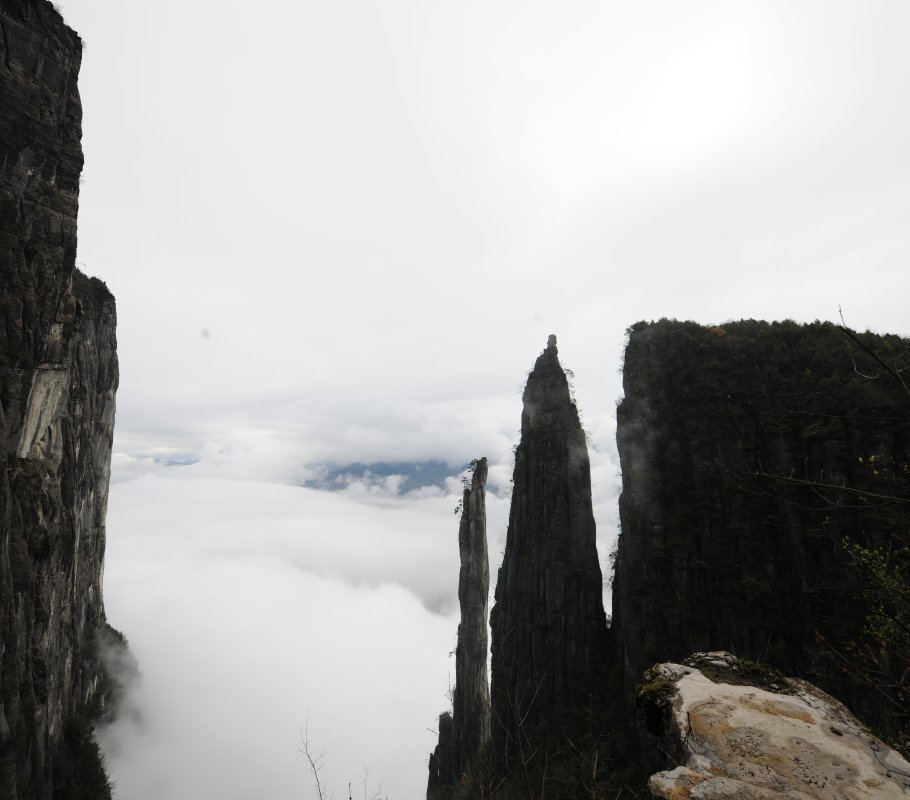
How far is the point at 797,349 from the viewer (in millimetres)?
33500

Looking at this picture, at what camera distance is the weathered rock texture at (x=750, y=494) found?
1083 inches

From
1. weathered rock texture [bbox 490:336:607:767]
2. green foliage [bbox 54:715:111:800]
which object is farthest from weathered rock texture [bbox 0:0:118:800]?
weathered rock texture [bbox 490:336:607:767]

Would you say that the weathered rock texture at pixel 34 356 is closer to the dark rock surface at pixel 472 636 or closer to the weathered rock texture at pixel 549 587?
the dark rock surface at pixel 472 636

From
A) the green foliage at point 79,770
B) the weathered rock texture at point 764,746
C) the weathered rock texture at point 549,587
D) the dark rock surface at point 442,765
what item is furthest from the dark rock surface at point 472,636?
the weathered rock texture at point 764,746

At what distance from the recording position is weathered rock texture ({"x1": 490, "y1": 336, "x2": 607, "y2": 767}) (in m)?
36.8

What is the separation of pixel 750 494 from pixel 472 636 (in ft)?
102

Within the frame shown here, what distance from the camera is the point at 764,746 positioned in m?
7.21

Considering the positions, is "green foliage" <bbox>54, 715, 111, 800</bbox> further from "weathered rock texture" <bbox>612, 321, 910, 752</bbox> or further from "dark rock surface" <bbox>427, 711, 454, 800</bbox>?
"weathered rock texture" <bbox>612, 321, 910, 752</bbox>

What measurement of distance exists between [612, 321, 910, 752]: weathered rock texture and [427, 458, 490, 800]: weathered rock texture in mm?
16579

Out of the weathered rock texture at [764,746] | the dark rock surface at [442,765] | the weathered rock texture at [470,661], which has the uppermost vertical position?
the weathered rock texture at [764,746]

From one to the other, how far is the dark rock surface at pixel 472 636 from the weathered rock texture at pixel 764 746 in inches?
1649

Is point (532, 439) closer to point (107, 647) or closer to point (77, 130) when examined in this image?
point (77, 130)

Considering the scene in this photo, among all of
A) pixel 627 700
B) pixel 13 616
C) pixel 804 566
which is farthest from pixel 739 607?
pixel 13 616

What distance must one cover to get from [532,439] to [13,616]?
39111mm
